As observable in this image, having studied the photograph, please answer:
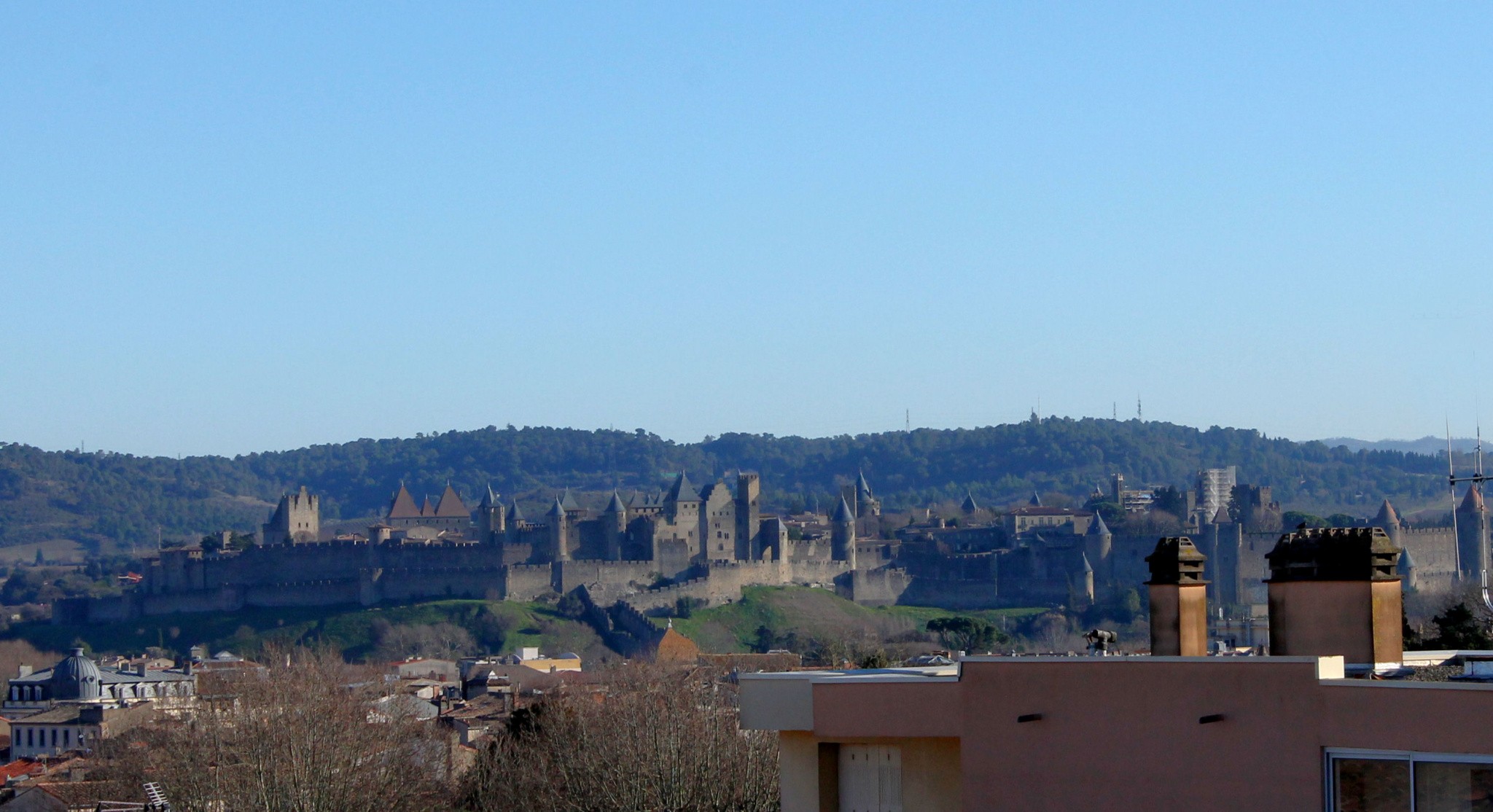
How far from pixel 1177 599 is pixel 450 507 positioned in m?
111

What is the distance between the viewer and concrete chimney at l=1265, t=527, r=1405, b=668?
31.2ft

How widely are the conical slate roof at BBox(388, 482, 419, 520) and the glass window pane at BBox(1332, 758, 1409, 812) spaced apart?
11045 cm

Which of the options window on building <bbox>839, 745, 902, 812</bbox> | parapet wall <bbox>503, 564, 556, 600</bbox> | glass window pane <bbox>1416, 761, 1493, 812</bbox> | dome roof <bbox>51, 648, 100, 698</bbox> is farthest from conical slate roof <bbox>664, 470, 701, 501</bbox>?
glass window pane <bbox>1416, 761, 1493, 812</bbox>

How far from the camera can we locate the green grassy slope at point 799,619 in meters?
76.3

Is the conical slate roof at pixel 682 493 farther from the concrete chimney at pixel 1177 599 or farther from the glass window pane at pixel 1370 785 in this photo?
the glass window pane at pixel 1370 785

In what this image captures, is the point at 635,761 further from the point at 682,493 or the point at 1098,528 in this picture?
the point at 1098,528

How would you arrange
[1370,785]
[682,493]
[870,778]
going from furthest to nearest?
1. [682,493]
2. [870,778]
3. [1370,785]

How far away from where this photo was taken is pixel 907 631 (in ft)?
249

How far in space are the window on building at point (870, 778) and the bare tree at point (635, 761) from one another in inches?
570

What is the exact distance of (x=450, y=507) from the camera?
119500 millimetres

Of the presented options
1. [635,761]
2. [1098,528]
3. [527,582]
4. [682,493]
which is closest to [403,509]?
[682,493]


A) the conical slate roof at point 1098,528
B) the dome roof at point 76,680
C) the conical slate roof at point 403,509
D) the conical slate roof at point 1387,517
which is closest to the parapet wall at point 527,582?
the conical slate roof at point 1098,528

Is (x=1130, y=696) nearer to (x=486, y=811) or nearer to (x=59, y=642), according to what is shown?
(x=486, y=811)

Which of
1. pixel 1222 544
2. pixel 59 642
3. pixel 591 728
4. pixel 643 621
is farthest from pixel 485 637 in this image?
pixel 591 728
